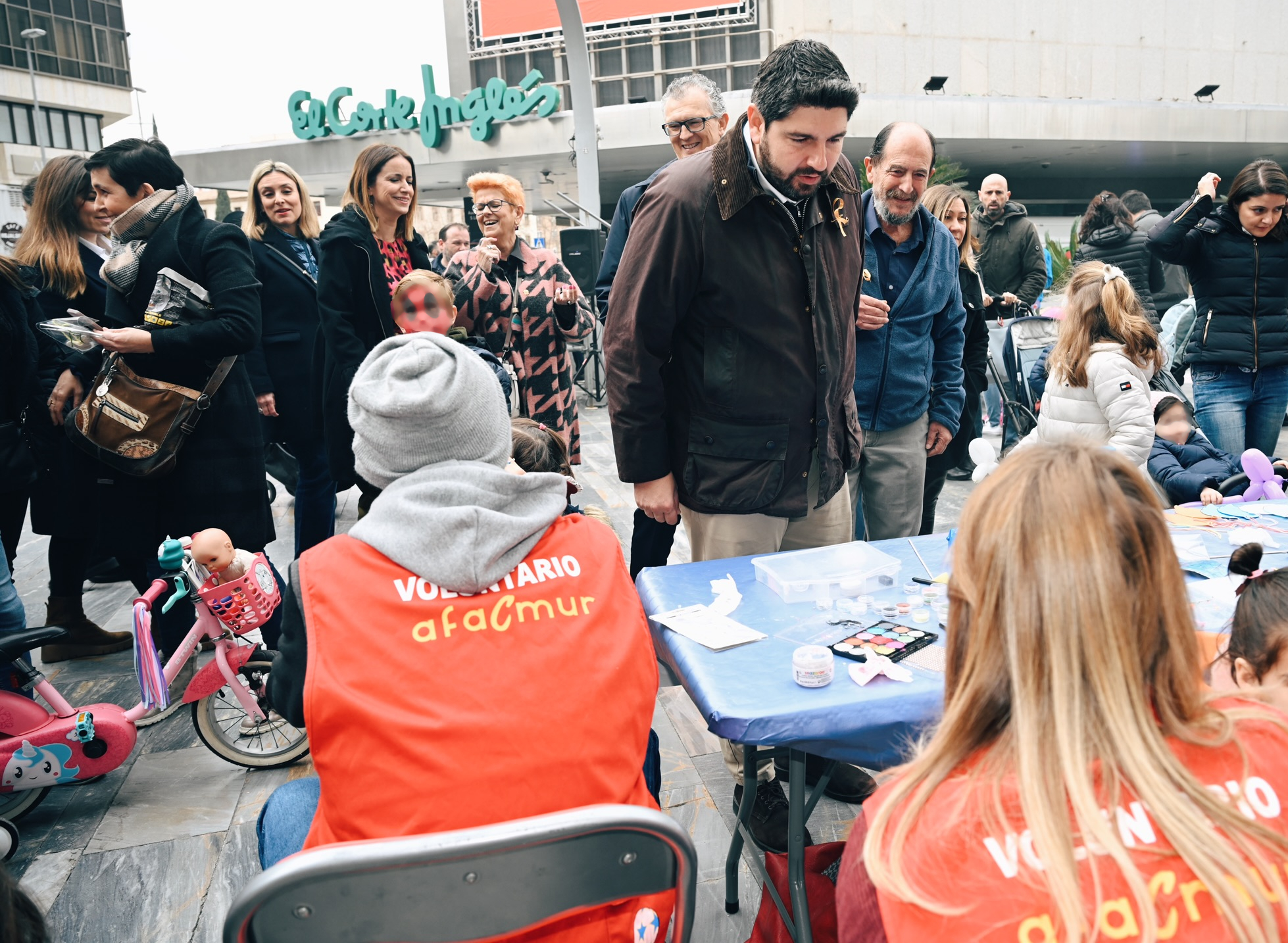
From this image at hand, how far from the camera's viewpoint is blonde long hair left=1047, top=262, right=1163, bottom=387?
11.2ft

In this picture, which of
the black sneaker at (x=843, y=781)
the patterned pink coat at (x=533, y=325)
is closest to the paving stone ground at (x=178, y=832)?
the black sneaker at (x=843, y=781)

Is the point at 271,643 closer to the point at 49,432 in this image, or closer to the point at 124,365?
the point at 124,365

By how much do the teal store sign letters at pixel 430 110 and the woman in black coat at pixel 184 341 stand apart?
1955 centimetres

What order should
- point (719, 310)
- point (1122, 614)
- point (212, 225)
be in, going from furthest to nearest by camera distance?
point (212, 225) → point (719, 310) → point (1122, 614)

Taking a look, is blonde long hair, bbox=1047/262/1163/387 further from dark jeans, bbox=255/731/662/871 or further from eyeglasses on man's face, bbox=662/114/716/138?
dark jeans, bbox=255/731/662/871

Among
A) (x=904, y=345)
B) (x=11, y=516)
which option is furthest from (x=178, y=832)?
(x=904, y=345)

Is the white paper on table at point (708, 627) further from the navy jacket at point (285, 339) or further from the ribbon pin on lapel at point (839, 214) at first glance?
the navy jacket at point (285, 339)

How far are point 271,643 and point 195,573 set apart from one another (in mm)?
785

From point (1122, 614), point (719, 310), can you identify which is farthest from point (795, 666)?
point (719, 310)

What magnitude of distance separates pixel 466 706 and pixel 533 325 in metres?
3.37

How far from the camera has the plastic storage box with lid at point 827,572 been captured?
198 cm

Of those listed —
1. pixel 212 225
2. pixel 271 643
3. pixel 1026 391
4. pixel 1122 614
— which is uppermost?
pixel 212 225

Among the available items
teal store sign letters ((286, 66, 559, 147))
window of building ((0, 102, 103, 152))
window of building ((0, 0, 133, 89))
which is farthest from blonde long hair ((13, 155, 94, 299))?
window of building ((0, 0, 133, 89))

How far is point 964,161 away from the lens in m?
24.7
